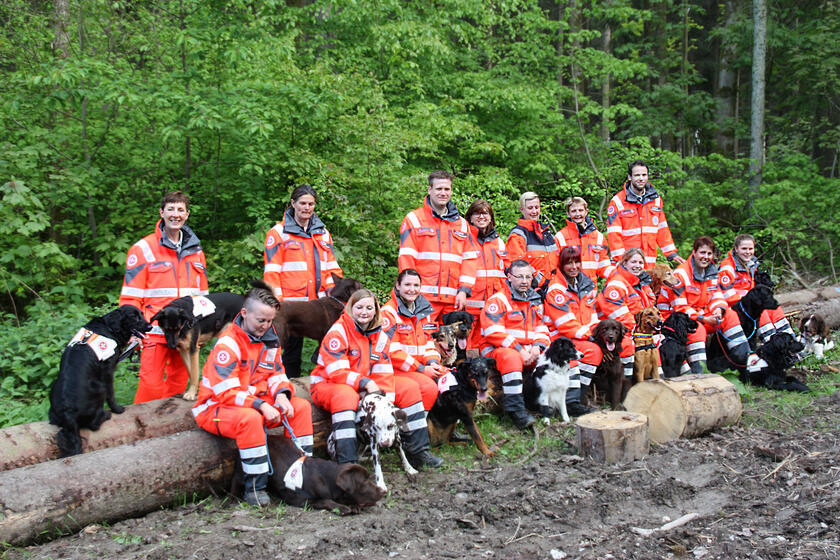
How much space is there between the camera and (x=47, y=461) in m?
4.56

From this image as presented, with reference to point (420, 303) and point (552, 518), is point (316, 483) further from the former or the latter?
point (420, 303)

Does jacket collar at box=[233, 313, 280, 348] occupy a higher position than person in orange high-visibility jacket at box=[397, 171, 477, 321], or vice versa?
person in orange high-visibility jacket at box=[397, 171, 477, 321]

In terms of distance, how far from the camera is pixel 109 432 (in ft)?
16.1

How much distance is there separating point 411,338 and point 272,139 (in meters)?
4.26

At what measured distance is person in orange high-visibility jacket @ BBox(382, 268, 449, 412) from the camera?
596 centimetres

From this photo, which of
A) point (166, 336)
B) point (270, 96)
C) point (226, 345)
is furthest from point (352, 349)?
point (270, 96)

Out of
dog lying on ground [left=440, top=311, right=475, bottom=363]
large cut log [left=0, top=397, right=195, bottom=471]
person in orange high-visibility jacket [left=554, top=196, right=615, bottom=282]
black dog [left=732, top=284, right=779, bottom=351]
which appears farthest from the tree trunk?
large cut log [left=0, top=397, right=195, bottom=471]

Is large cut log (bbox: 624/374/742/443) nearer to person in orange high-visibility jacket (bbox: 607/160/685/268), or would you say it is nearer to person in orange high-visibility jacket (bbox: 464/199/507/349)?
person in orange high-visibility jacket (bbox: 464/199/507/349)

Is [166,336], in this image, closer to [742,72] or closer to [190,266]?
[190,266]

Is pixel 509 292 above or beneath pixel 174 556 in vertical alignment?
above

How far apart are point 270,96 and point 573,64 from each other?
8243 millimetres

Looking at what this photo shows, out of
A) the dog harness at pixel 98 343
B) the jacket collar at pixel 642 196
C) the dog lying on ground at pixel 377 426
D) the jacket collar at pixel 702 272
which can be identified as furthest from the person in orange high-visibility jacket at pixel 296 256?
the jacket collar at pixel 702 272

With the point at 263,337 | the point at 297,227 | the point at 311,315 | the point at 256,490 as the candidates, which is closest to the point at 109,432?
the point at 256,490

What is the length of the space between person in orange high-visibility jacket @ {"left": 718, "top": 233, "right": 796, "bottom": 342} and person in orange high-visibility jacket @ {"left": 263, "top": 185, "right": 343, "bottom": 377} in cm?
585
